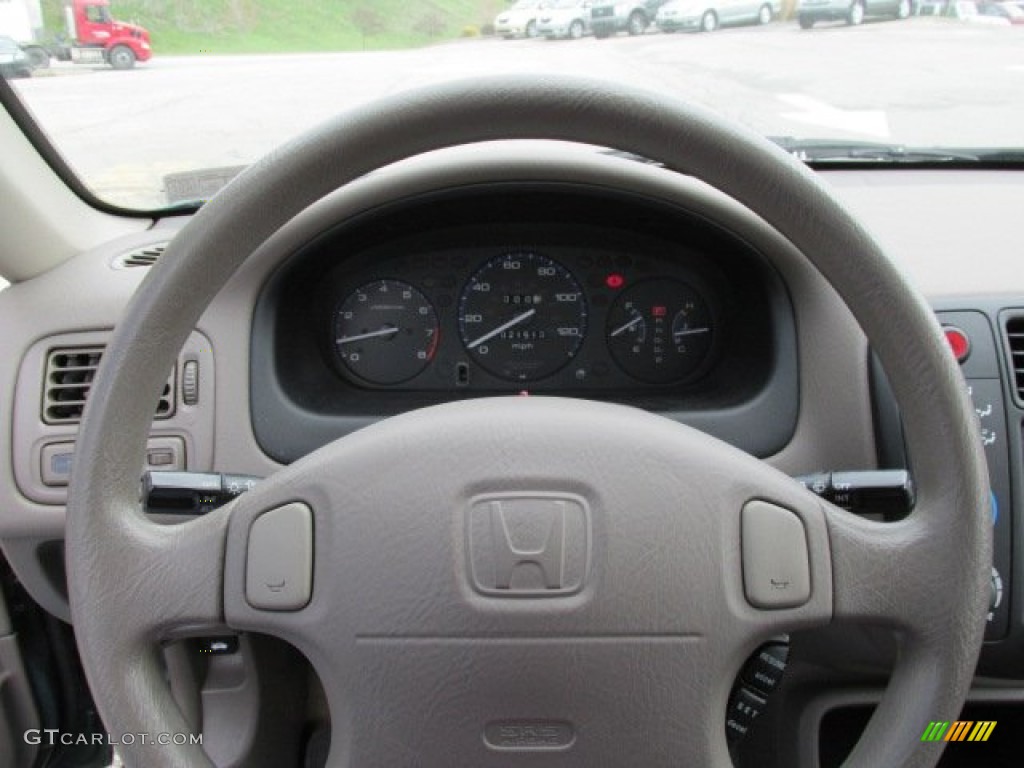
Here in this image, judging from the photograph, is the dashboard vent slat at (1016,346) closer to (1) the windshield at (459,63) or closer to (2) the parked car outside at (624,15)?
(1) the windshield at (459,63)

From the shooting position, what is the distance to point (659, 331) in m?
2.19

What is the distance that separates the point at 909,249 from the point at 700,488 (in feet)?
3.23

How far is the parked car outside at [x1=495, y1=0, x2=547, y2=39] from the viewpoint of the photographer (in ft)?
8.32

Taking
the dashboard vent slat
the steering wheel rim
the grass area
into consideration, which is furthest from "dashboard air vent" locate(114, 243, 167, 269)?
the dashboard vent slat

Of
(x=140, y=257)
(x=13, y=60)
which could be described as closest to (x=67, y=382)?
(x=140, y=257)

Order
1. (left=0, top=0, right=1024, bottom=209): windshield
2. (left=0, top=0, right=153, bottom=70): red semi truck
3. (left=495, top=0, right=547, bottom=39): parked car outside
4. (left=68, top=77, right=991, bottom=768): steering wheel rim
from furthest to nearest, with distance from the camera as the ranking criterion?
(left=495, top=0, right=547, bottom=39): parked car outside
(left=0, top=0, right=1024, bottom=209): windshield
(left=0, top=0, right=153, bottom=70): red semi truck
(left=68, top=77, right=991, bottom=768): steering wheel rim

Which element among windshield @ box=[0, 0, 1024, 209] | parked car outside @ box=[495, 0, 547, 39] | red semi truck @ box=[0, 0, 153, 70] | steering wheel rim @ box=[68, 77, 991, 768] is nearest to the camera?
steering wheel rim @ box=[68, 77, 991, 768]

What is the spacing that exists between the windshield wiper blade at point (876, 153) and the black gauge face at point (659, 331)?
18.2 inches

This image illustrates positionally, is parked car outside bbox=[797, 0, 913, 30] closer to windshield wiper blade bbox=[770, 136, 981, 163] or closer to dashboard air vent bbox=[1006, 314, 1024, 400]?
windshield wiper blade bbox=[770, 136, 981, 163]

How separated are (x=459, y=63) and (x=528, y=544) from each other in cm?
128

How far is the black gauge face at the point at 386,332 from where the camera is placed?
2.16 metres

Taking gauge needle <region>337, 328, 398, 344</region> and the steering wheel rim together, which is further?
gauge needle <region>337, 328, 398, 344</region>

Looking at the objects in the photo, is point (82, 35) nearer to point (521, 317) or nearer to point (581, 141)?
point (521, 317)

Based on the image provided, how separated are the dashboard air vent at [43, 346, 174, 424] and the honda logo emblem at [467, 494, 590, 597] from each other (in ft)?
3.47
